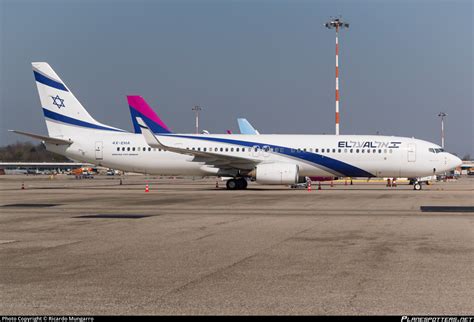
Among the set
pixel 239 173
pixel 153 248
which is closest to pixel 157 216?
pixel 153 248

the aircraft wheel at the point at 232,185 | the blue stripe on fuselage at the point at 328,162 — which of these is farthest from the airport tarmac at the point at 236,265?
the aircraft wheel at the point at 232,185

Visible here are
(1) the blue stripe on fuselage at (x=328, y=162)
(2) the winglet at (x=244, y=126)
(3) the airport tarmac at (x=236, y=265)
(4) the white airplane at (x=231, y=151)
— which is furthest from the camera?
(2) the winglet at (x=244, y=126)

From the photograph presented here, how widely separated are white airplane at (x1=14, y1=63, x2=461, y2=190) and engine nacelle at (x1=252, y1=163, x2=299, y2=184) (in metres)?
0.06

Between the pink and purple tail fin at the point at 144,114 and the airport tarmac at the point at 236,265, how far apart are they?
2637cm

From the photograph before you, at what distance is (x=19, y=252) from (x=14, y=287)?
3.33 meters

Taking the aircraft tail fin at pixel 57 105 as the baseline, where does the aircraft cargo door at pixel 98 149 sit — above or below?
below

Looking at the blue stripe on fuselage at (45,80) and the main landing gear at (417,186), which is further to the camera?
the blue stripe on fuselage at (45,80)

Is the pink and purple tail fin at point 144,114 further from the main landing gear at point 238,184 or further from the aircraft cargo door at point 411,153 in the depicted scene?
the aircraft cargo door at point 411,153

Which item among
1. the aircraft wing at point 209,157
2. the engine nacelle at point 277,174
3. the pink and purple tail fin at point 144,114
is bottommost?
the engine nacelle at point 277,174

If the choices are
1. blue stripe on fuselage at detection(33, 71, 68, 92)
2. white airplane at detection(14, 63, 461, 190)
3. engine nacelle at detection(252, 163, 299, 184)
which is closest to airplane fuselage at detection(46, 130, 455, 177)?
white airplane at detection(14, 63, 461, 190)

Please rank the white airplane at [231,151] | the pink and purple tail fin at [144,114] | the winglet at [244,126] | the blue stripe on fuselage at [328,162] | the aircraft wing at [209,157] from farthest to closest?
the winglet at [244,126]
the pink and purple tail fin at [144,114]
the blue stripe on fuselage at [328,162]
the white airplane at [231,151]
the aircraft wing at [209,157]

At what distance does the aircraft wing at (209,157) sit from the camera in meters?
36.6

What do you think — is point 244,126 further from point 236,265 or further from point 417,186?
point 236,265

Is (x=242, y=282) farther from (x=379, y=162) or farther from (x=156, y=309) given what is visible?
(x=379, y=162)
